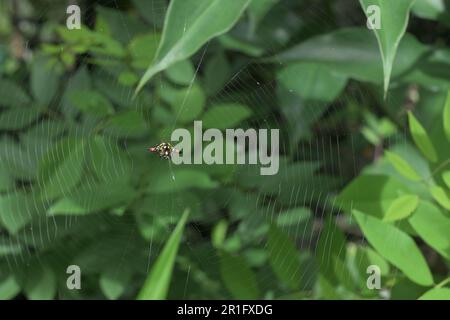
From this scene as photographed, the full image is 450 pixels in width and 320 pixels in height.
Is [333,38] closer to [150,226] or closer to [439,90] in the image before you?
[439,90]

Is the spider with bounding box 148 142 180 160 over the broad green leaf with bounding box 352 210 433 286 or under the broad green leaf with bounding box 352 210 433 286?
over

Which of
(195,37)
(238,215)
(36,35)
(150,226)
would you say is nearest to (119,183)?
(150,226)

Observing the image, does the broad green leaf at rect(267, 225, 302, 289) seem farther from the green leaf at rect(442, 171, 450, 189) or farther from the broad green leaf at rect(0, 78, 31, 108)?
the broad green leaf at rect(0, 78, 31, 108)

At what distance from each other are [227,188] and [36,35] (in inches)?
27.5

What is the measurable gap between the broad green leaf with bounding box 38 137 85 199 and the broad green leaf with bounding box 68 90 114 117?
0.09m

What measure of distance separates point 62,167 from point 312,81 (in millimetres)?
430

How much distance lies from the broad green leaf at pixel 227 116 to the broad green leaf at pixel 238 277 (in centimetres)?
18

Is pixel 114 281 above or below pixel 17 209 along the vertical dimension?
below

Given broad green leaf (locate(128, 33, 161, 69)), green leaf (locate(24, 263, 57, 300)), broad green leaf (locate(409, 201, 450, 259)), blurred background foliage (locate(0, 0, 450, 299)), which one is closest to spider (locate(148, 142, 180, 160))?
blurred background foliage (locate(0, 0, 450, 299))

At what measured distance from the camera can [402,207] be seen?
2.36 feet

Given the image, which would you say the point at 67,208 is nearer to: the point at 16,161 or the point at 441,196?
the point at 16,161

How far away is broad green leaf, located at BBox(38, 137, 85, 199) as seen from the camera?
85 cm

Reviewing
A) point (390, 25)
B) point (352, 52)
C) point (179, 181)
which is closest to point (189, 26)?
point (390, 25)

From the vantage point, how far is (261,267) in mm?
987
